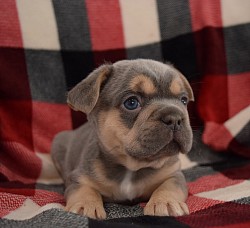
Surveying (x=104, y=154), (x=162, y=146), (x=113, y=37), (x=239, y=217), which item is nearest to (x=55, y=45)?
(x=113, y=37)

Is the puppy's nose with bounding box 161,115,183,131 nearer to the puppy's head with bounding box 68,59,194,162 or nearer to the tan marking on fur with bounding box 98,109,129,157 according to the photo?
the puppy's head with bounding box 68,59,194,162

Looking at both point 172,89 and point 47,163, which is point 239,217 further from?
point 47,163

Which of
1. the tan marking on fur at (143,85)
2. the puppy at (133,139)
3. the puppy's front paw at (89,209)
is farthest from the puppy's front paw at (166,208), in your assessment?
the tan marking on fur at (143,85)

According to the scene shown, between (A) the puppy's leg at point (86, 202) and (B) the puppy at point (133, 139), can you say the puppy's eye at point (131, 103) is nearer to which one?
(B) the puppy at point (133, 139)

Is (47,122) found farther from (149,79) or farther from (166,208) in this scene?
(166,208)

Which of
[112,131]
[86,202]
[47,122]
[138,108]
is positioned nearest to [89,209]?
[86,202]

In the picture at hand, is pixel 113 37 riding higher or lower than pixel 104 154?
higher

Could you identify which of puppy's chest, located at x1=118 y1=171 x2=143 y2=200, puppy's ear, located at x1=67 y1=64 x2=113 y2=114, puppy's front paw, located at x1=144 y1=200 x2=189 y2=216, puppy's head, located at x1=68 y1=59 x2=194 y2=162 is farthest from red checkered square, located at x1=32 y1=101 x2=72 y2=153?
puppy's front paw, located at x1=144 y1=200 x2=189 y2=216
